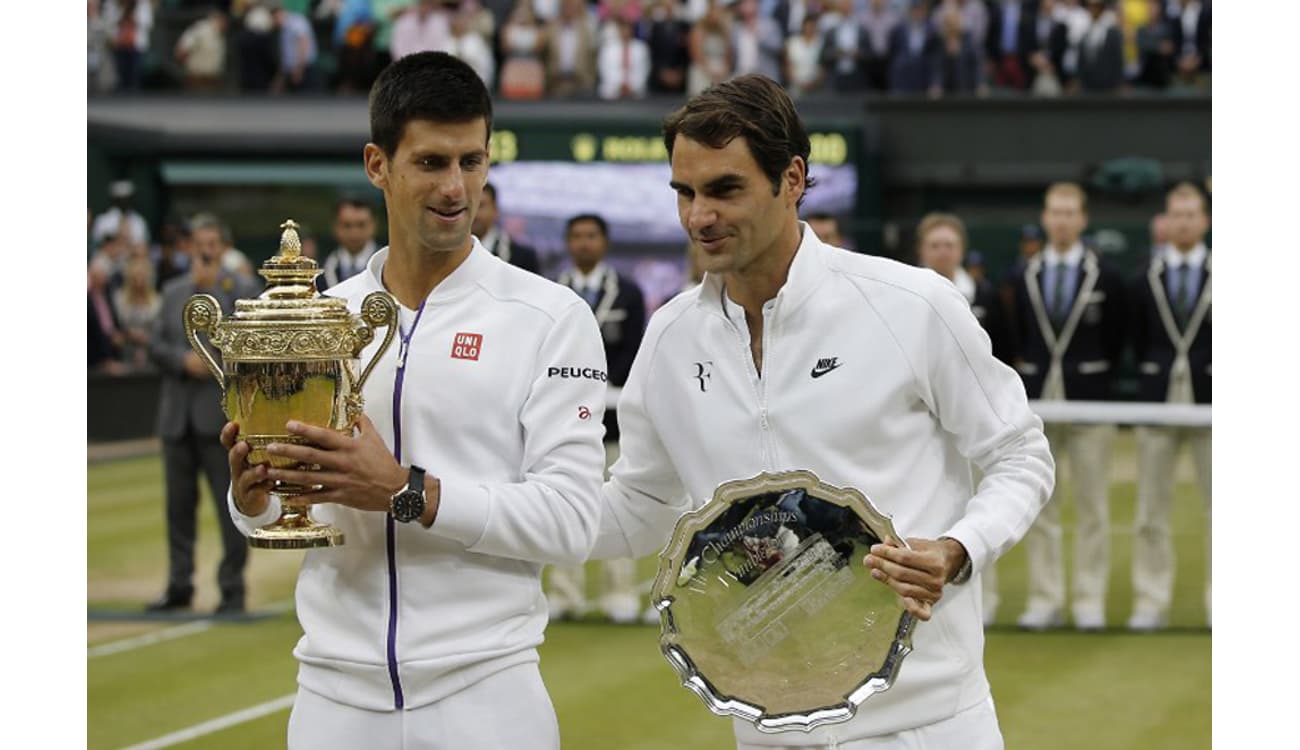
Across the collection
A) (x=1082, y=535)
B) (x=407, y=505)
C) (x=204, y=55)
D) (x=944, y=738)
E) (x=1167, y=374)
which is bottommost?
(x=1082, y=535)

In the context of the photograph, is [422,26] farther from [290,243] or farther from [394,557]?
[394,557]

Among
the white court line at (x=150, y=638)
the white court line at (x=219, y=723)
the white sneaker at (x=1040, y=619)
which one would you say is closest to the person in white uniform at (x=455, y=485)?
the white court line at (x=219, y=723)

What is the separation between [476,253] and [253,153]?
19.8m

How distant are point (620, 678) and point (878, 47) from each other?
14.3m

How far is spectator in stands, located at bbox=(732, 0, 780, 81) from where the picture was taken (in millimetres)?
22125

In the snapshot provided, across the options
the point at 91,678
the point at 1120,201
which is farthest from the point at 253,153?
the point at 91,678

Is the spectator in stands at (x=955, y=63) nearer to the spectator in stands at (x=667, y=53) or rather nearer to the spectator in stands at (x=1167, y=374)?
the spectator in stands at (x=667, y=53)

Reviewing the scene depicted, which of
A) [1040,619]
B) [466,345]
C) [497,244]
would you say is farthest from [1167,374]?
[466,345]

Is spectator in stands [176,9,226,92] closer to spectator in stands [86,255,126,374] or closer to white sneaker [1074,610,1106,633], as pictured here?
spectator in stands [86,255,126,374]

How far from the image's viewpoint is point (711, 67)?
21.9m

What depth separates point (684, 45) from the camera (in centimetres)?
2233

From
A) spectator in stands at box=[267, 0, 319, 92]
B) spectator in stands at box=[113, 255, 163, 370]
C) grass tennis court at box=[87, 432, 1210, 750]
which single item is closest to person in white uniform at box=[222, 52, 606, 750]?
grass tennis court at box=[87, 432, 1210, 750]

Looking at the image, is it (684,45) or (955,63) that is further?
(684,45)

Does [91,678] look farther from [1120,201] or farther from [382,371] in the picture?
[1120,201]
